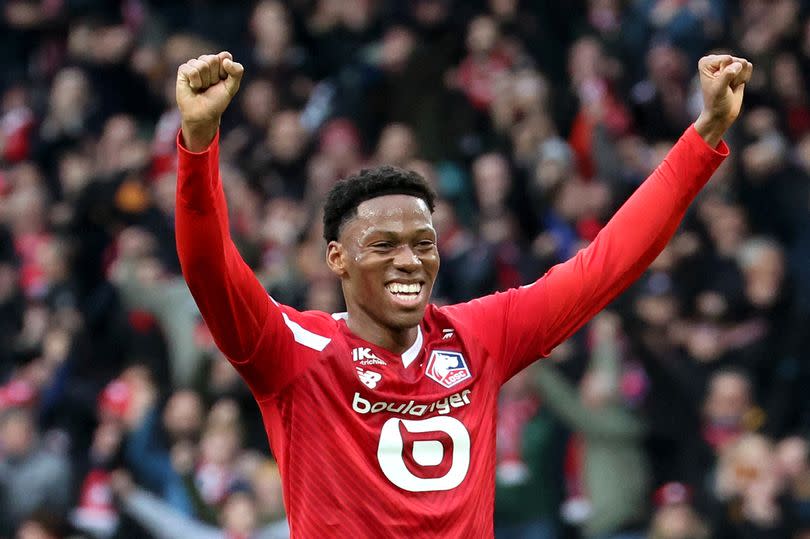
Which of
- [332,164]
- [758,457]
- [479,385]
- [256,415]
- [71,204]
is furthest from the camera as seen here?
[71,204]

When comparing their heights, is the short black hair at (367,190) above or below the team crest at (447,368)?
above

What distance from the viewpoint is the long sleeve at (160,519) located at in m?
9.30

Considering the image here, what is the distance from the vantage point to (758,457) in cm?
821

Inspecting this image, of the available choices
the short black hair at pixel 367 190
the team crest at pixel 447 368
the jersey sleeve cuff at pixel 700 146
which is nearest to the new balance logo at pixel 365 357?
the team crest at pixel 447 368

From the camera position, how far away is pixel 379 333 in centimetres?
452

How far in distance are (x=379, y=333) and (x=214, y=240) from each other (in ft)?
2.30

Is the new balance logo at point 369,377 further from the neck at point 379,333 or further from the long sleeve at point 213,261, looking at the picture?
the long sleeve at point 213,261

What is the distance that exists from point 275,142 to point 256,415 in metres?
2.35

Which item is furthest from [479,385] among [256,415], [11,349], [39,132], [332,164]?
[39,132]

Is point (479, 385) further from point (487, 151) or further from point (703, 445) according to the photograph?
point (487, 151)

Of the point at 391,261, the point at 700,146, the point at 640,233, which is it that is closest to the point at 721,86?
the point at 700,146

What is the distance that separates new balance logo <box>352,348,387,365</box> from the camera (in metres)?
4.45

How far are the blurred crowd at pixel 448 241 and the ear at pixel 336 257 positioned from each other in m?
4.14

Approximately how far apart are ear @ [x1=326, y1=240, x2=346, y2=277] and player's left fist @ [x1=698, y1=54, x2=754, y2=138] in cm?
113
